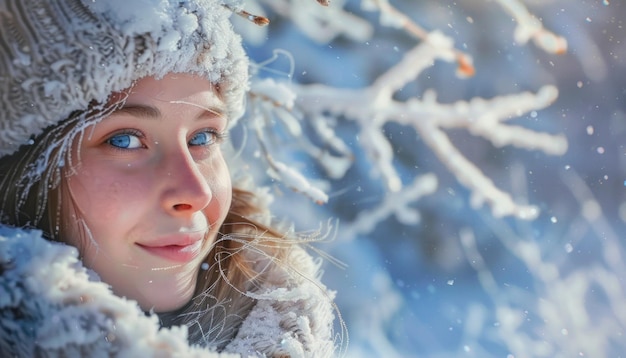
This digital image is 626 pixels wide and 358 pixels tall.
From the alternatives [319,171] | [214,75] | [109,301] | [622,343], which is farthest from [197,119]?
[622,343]

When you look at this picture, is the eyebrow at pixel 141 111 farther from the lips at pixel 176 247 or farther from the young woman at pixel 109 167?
the lips at pixel 176 247

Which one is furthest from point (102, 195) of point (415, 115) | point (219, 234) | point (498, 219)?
point (498, 219)

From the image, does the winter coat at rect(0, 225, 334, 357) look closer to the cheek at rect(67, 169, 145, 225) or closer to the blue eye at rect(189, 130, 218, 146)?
the cheek at rect(67, 169, 145, 225)

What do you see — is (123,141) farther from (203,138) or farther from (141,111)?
(203,138)

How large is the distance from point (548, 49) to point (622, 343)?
1.04 m

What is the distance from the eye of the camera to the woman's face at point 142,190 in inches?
37.0

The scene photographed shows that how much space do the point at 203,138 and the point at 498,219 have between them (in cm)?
144

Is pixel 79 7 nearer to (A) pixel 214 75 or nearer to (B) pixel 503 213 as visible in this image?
(A) pixel 214 75

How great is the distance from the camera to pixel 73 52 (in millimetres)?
885

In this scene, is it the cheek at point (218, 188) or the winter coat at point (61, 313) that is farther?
the cheek at point (218, 188)

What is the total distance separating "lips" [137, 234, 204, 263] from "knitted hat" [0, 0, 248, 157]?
0.23m

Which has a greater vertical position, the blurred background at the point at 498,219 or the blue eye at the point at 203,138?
the blurred background at the point at 498,219

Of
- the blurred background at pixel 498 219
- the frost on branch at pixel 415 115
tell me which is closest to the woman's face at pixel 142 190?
the frost on branch at pixel 415 115

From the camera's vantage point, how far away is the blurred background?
1.99 m
